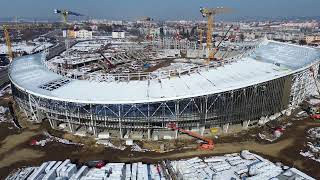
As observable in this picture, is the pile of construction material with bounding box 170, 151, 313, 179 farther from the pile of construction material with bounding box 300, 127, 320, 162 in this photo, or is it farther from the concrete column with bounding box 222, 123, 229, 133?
the concrete column with bounding box 222, 123, 229, 133

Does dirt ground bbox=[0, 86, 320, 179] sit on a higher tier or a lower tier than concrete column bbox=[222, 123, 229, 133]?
lower

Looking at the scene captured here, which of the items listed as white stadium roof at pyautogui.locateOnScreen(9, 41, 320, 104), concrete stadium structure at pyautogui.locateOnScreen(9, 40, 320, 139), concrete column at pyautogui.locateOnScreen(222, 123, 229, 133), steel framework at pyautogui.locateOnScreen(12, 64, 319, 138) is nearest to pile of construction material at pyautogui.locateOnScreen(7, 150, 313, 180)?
steel framework at pyautogui.locateOnScreen(12, 64, 319, 138)

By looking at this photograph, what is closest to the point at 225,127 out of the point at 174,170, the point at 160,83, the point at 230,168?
the point at 230,168

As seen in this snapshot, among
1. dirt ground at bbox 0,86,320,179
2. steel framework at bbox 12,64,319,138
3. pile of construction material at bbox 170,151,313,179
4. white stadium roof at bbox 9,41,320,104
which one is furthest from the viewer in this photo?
white stadium roof at bbox 9,41,320,104

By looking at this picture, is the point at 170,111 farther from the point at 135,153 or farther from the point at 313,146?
the point at 313,146

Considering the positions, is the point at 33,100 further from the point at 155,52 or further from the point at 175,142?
the point at 155,52

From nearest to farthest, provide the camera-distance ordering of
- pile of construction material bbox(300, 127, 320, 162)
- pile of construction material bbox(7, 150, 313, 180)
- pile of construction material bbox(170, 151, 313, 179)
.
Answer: pile of construction material bbox(7, 150, 313, 180), pile of construction material bbox(170, 151, 313, 179), pile of construction material bbox(300, 127, 320, 162)

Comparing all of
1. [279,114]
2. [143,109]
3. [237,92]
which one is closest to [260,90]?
[237,92]
